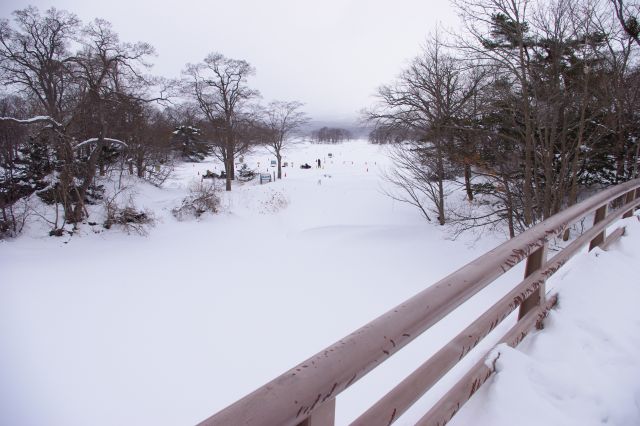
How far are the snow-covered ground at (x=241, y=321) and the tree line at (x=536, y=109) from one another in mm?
3302

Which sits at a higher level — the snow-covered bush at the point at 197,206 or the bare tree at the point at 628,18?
the bare tree at the point at 628,18

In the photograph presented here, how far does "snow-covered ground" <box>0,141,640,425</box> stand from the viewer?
1.91 m

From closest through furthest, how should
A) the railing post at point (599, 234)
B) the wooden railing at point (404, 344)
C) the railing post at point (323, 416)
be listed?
1. the wooden railing at point (404, 344)
2. the railing post at point (323, 416)
3. the railing post at point (599, 234)

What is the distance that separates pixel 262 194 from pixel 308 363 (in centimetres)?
2245

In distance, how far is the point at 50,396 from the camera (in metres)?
5.23

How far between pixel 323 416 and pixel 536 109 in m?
13.6

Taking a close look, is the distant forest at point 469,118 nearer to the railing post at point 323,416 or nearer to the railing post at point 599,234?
the railing post at point 599,234

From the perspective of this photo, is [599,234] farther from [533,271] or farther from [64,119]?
[64,119]

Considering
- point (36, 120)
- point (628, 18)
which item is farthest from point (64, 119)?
point (628, 18)

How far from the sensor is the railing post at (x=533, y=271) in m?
2.28

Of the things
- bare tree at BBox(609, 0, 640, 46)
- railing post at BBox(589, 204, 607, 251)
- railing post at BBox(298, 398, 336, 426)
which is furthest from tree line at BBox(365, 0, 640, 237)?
railing post at BBox(298, 398, 336, 426)

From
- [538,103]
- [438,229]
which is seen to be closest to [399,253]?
[438,229]

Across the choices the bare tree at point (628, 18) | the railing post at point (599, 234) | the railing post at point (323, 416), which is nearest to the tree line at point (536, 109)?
the bare tree at point (628, 18)

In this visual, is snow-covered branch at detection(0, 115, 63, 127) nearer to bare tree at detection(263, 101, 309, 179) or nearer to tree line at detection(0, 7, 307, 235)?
tree line at detection(0, 7, 307, 235)
